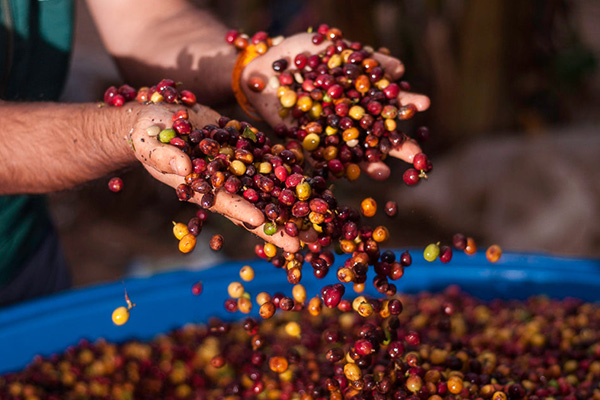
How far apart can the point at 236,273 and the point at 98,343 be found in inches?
26.5

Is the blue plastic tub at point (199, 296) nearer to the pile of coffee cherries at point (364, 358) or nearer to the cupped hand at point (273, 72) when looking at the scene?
the pile of coffee cherries at point (364, 358)

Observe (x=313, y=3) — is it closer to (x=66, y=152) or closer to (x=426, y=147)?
(x=426, y=147)

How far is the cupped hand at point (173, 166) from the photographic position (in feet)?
4.63

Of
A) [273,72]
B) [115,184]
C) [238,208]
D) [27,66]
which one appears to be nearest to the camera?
[238,208]

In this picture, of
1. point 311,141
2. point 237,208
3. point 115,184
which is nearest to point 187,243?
point 237,208

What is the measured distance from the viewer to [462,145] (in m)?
5.26

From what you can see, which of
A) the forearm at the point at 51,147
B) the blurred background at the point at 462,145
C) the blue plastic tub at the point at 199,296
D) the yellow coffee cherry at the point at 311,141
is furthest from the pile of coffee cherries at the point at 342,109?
the blurred background at the point at 462,145

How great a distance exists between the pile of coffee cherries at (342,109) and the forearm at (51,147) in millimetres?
571

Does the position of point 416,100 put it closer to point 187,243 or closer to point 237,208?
point 237,208

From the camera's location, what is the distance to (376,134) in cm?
181

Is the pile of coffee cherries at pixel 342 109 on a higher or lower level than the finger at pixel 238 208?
higher

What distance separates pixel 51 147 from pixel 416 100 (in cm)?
119

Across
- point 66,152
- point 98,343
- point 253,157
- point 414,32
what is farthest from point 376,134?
point 414,32

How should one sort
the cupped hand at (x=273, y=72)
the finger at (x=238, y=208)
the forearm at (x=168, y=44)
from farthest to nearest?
the forearm at (x=168, y=44) → the cupped hand at (x=273, y=72) → the finger at (x=238, y=208)
